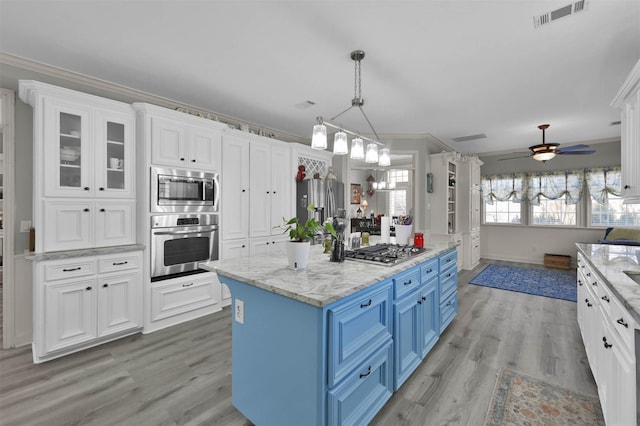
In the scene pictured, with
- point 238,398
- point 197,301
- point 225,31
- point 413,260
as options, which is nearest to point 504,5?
point 413,260

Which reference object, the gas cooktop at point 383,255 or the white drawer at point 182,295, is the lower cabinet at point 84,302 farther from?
the gas cooktop at point 383,255

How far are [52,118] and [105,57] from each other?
735 mm

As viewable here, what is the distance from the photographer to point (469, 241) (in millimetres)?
6090

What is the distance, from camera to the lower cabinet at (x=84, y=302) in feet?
8.00

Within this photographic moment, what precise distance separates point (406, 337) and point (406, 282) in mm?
416

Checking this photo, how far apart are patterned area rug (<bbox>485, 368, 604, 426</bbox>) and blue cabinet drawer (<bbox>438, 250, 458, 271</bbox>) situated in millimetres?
1013

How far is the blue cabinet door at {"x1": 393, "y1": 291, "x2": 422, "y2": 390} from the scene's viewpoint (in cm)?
194

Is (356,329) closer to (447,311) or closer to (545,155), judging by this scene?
(447,311)

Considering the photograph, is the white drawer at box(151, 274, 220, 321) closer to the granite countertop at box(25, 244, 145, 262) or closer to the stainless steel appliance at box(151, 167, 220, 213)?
the granite countertop at box(25, 244, 145, 262)

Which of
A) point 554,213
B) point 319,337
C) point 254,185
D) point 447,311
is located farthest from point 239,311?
point 554,213

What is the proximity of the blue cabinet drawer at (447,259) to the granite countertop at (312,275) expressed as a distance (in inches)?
22.1

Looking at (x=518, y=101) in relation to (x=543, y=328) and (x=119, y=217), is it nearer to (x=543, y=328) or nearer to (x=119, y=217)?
(x=543, y=328)

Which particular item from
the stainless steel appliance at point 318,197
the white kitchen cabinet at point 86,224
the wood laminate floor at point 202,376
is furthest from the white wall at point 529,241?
the white kitchen cabinet at point 86,224

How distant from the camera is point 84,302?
264cm
